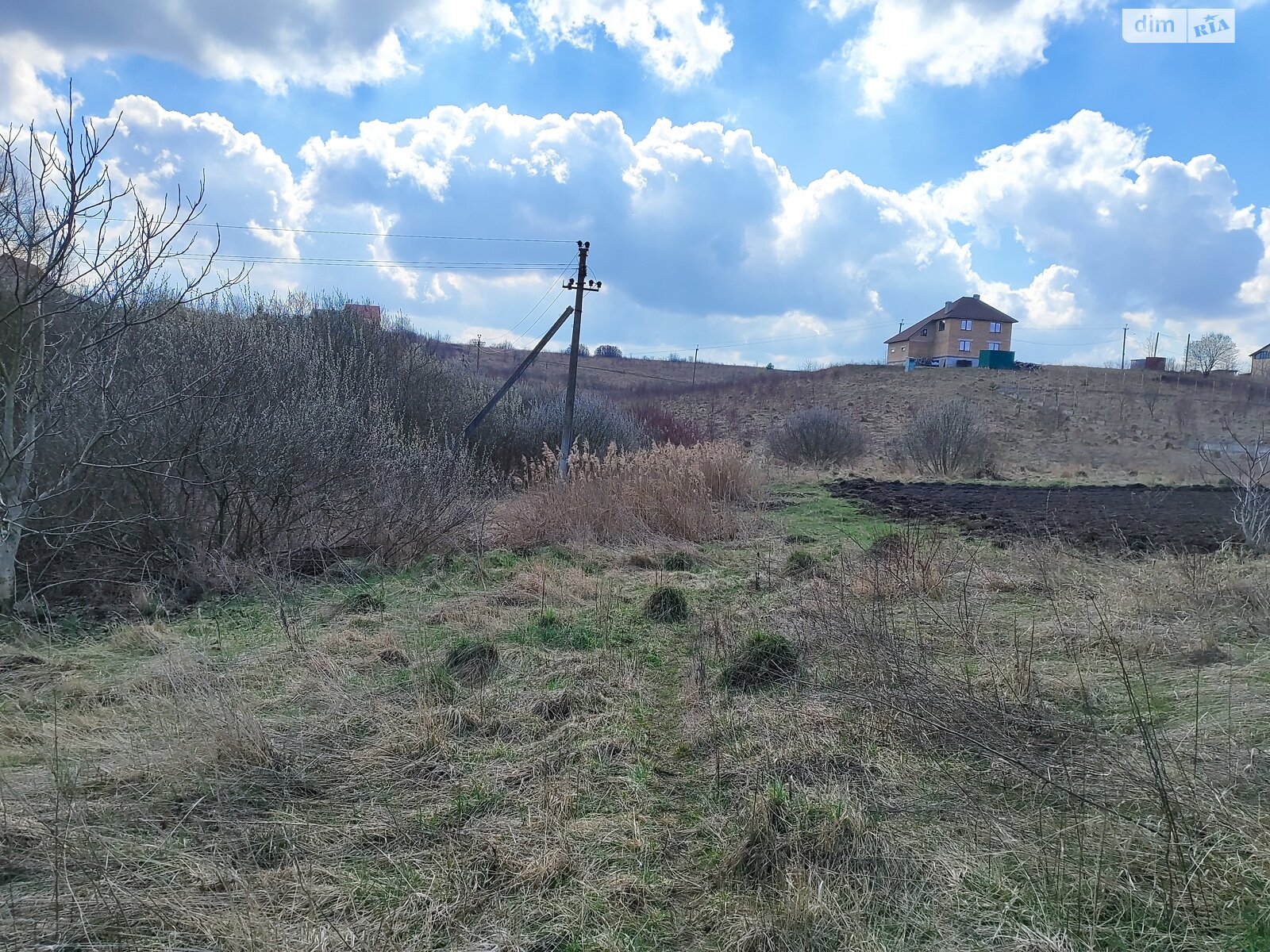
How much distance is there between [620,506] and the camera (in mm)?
10469

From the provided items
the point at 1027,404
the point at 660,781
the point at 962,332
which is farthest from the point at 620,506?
the point at 962,332

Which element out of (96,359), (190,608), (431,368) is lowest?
(190,608)

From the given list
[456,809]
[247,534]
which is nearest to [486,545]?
[247,534]

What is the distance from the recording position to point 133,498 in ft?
25.2

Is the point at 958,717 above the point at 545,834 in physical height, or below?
above

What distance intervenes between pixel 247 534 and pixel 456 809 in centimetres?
663

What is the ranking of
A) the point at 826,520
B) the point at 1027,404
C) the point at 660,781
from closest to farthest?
the point at 660,781
the point at 826,520
the point at 1027,404

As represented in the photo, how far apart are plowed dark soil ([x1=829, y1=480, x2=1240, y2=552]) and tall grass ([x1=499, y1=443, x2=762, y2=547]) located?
362 centimetres

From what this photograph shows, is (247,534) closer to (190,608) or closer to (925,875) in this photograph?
(190,608)

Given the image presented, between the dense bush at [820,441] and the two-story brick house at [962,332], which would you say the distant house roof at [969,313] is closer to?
the two-story brick house at [962,332]

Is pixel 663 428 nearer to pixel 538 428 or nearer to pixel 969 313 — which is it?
pixel 538 428

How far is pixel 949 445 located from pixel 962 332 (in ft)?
142

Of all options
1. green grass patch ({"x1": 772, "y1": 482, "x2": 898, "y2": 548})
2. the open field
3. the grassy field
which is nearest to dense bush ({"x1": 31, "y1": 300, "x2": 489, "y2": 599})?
the grassy field

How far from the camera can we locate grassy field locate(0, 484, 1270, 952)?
2.28m
